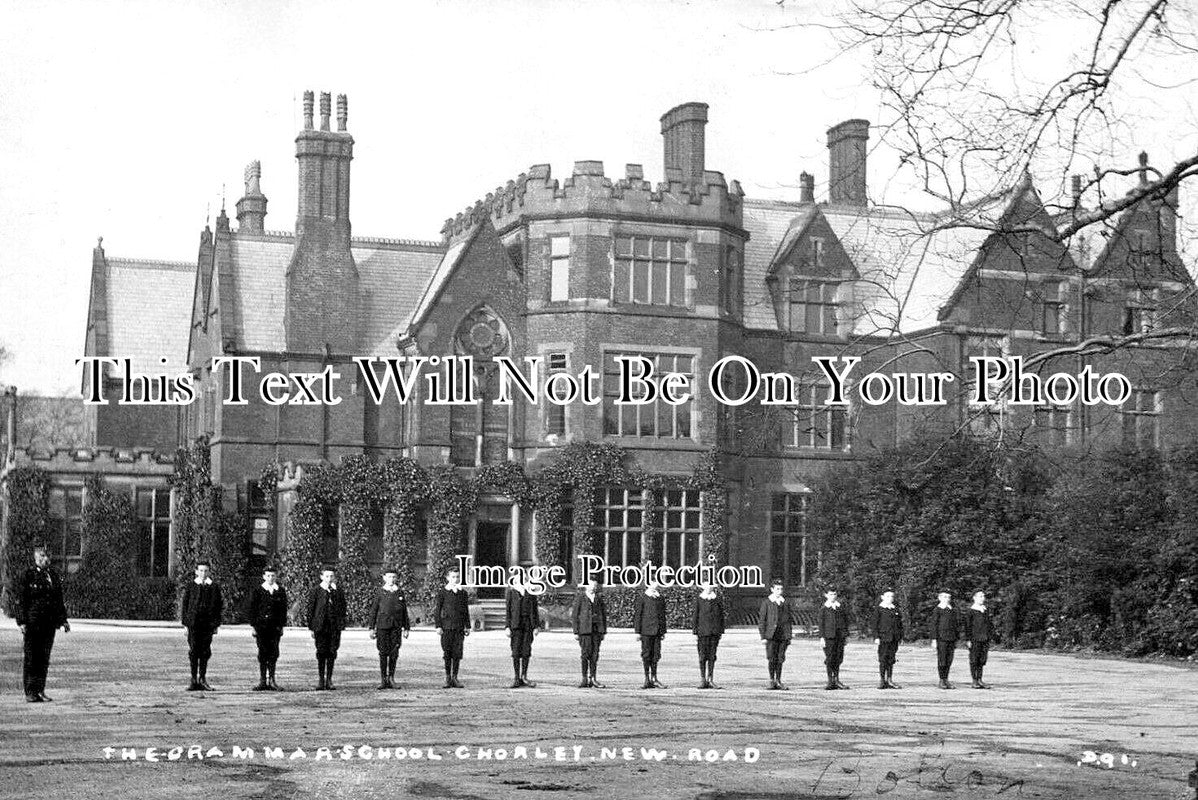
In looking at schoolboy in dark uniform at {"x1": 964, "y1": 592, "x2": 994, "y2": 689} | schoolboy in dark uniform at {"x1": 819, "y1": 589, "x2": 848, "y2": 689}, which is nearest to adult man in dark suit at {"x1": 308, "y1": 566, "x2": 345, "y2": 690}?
schoolboy in dark uniform at {"x1": 819, "y1": 589, "x2": 848, "y2": 689}

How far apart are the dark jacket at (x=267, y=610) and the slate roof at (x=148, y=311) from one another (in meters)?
26.4

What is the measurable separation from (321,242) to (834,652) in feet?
72.0

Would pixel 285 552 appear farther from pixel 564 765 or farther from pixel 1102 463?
pixel 564 765

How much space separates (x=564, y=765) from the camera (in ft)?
37.7

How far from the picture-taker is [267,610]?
19.5 m

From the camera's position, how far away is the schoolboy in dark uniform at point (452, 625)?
20.3 m

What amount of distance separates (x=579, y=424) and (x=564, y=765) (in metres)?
26.3

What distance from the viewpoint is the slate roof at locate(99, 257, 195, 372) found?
45.8 metres

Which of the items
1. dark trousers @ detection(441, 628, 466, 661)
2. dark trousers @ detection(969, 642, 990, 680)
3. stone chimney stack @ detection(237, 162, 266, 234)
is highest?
stone chimney stack @ detection(237, 162, 266, 234)

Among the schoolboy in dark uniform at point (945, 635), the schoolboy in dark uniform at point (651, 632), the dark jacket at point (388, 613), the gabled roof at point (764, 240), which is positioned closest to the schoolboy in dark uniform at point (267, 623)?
the dark jacket at point (388, 613)

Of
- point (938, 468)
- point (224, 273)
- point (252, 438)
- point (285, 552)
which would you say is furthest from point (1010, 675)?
point (224, 273)

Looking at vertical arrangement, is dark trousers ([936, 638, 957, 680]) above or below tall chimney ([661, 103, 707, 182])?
below

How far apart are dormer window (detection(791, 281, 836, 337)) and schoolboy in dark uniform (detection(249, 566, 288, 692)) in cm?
2358

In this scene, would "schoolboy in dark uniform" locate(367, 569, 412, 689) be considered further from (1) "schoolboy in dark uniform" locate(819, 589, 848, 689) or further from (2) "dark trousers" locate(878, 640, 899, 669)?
(2) "dark trousers" locate(878, 640, 899, 669)
